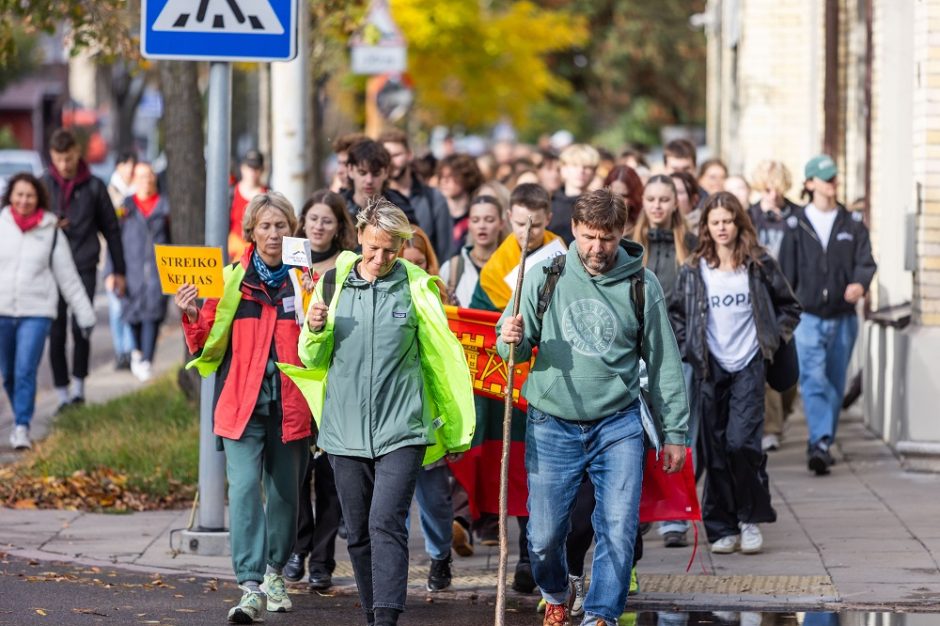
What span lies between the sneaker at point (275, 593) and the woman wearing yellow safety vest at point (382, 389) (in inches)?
31.5

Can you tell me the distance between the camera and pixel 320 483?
8094 mm

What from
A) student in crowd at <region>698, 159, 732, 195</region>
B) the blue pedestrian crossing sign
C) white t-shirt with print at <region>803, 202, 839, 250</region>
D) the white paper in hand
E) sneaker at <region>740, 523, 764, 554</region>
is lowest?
sneaker at <region>740, 523, 764, 554</region>

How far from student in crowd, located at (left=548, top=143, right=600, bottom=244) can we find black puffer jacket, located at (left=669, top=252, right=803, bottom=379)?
2464 mm

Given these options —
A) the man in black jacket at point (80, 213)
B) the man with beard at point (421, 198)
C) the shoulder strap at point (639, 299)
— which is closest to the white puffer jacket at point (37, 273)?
the man in black jacket at point (80, 213)

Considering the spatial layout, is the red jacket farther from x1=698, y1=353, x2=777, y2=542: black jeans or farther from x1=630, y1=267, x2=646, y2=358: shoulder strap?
x1=698, y1=353, x2=777, y2=542: black jeans

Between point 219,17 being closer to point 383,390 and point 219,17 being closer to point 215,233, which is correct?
point 215,233

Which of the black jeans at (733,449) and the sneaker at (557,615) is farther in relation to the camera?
the black jeans at (733,449)

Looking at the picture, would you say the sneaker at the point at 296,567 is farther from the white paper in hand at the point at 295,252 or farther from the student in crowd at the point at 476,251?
the white paper in hand at the point at 295,252

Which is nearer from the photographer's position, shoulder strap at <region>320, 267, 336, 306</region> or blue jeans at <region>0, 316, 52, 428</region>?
shoulder strap at <region>320, 267, 336, 306</region>

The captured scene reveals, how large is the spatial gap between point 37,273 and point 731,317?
18.0ft

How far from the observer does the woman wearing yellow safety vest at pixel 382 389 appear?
660 cm

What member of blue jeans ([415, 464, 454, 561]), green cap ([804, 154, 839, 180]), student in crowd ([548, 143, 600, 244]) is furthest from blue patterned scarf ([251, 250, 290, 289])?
green cap ([804, 154, 839, 180])

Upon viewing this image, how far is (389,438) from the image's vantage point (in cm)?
660

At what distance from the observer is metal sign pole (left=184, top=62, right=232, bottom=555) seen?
335 inches
